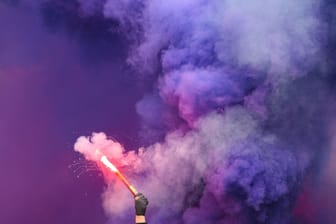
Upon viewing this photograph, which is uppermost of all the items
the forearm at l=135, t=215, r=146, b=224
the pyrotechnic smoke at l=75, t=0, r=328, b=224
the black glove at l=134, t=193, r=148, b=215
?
the pyrotechnic smoke at l=75, t=0, r=328, b=224

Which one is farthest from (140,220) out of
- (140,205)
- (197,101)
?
(197,101)

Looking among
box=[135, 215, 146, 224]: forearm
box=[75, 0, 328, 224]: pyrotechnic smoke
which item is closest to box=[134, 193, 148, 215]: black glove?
box=[135, 215, 146, 224]: forearm

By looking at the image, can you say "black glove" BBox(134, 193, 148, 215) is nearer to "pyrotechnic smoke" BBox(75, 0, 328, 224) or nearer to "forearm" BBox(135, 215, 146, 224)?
"forearm" BBox(135, 215, 146, 224)

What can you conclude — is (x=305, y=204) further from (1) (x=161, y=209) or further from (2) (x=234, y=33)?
(2) (x=234, y=33)

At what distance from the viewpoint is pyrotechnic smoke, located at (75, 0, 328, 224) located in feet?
39.4

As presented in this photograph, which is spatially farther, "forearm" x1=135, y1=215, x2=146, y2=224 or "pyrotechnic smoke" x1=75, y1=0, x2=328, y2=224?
"pyrotechnic smoke" x1=75, y1=0, x2=328, y2=224

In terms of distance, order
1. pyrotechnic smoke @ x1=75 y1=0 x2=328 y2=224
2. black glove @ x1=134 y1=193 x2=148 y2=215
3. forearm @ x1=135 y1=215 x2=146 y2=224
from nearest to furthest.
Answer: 1. forearm @ x1=135 y1=215 x2=146 y2=224
2. black glove @ x1=134 y1=193 x2=148 y2=215
3. pyrotechnic smoke @ x1=75 y1=0 x2=328 y2=224

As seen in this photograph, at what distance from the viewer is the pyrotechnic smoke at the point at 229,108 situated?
12023 millimetres

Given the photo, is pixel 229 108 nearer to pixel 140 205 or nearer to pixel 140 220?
pixel 140 205

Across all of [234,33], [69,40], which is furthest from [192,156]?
[69,40]

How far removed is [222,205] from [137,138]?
3255mm

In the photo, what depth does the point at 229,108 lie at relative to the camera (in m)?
12.4

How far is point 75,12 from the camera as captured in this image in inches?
559

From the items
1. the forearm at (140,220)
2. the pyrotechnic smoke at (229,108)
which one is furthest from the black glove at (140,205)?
the pyrotechnic smoke at (229,108)
